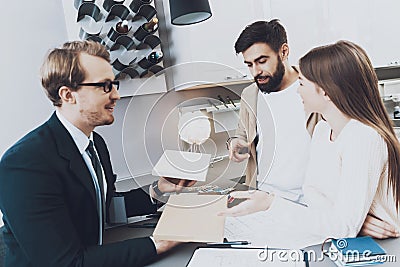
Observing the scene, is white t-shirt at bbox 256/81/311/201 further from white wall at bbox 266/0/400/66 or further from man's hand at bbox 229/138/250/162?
white wall at bbox 266/0/400/66

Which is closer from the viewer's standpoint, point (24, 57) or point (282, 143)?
point (282, 143)

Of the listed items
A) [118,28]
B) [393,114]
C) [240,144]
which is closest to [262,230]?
[240,144]

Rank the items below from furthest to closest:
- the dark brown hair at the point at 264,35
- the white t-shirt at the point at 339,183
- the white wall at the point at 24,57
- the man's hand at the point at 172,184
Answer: the white wall at the point at 24,57, the man's hand at the point at 172,184, the dark brown hair at the point at 264,35, the white t-shirt at the point at 339,183

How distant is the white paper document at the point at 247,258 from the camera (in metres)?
0.84

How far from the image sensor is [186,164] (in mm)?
973

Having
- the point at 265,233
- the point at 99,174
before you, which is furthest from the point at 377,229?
the point at 99,174

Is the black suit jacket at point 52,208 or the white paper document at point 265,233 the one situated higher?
the black suit jacket at point 52,208

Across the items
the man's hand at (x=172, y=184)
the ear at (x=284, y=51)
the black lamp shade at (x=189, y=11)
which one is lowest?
the man's hand at (x=172, y=184)

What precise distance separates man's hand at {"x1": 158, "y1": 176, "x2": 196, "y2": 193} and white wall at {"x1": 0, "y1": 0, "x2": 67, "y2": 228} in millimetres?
537

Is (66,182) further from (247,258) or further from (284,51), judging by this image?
(284,51)

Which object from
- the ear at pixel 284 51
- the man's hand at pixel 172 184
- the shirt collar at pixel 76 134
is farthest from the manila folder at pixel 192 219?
the ear at pixel 284 51

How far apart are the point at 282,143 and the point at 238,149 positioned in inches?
4.7

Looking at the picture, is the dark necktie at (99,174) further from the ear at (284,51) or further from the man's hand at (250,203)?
the ear at (284,51)

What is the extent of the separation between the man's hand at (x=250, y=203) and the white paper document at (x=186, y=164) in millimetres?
113
